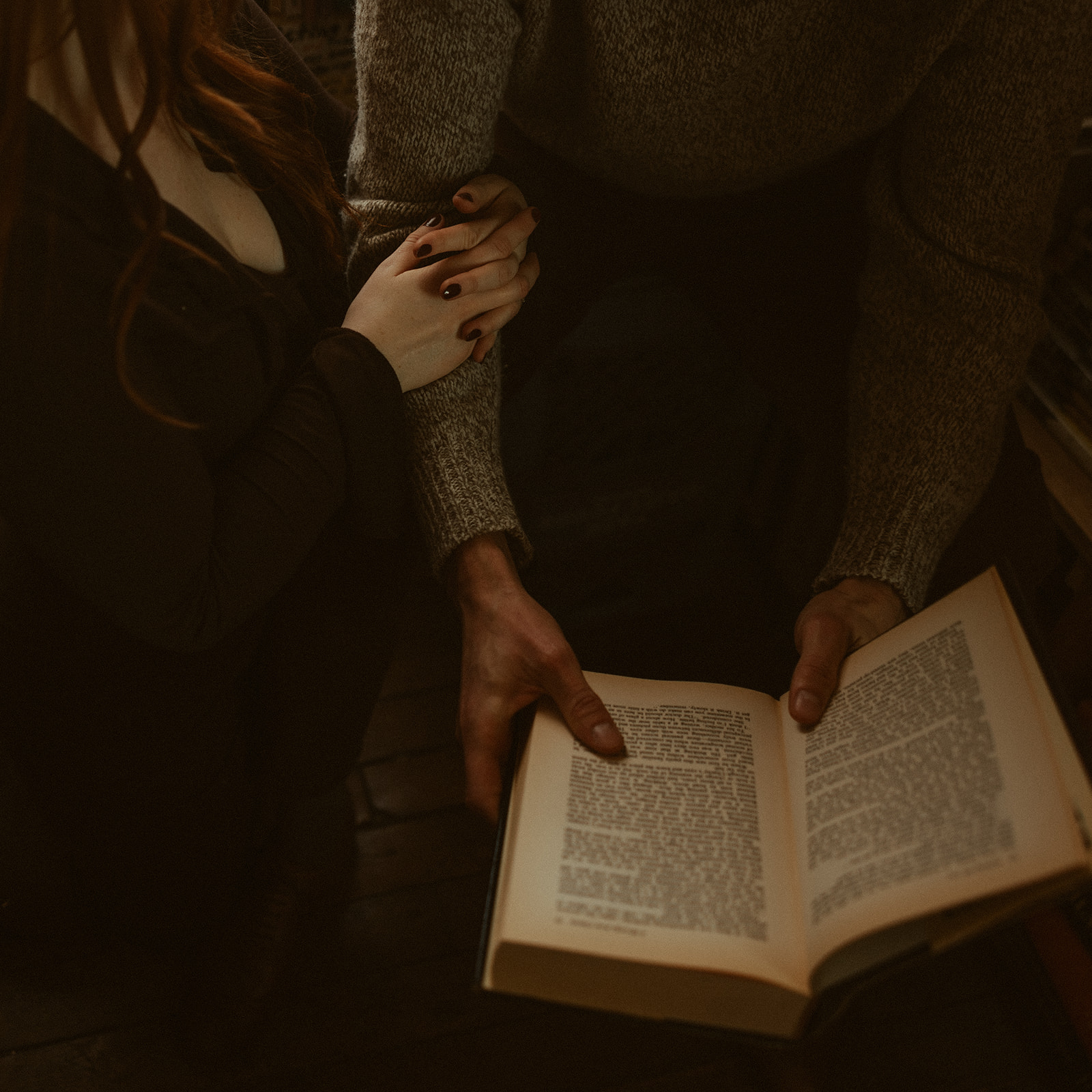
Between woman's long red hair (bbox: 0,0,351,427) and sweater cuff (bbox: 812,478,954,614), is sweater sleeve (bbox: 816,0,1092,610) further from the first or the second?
woman's long red hair (bbox: 0,0,351,427)

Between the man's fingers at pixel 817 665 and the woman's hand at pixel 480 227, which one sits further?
the woman's hand at pixel 480 227

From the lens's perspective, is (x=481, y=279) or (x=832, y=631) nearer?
(x=832, y=631)

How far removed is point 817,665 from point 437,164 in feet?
1.79

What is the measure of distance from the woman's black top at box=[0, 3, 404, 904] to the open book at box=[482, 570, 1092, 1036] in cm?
31

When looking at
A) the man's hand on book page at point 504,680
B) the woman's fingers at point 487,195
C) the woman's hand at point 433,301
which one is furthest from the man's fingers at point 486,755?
the woman's fingers at point 487,195

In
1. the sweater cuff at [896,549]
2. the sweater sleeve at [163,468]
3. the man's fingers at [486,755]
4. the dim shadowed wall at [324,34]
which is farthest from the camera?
the dim shadowed wall at [324,34]

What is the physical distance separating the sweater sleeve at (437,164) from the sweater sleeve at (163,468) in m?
0.06

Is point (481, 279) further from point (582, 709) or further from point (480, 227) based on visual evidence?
point (582, 709)

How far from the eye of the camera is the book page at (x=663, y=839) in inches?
20.6

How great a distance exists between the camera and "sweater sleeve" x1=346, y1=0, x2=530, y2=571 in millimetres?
727

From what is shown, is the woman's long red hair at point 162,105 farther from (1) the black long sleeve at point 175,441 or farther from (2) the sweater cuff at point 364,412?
(2) the sweater cuff at point 364,412

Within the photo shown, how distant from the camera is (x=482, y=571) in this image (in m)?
0.78

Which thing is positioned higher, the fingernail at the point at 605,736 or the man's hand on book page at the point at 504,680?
the fingernail at the point at 605,736

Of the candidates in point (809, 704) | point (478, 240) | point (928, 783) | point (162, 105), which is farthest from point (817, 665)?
point (162, 105)
